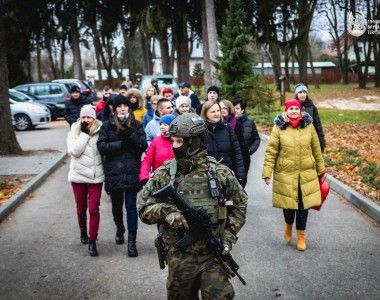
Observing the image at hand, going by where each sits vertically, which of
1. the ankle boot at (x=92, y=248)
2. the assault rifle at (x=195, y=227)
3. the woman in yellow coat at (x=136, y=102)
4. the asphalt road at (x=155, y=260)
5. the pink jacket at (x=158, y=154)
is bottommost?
the asphalt road at (x=155, y=260)

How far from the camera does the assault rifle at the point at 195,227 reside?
10.7 ft

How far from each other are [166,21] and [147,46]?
18.9m

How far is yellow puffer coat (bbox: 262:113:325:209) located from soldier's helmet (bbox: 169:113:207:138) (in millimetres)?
2809

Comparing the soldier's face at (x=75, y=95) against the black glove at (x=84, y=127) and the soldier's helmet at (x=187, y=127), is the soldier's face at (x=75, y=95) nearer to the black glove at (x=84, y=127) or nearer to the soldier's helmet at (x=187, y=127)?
the black glove at (x=84, y=127)

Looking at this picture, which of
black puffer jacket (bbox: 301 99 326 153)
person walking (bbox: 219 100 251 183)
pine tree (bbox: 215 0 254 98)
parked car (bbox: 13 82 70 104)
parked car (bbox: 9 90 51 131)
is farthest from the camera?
parked car (bbox: 13 82 70 104)

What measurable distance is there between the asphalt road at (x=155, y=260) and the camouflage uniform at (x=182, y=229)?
1.51 meters

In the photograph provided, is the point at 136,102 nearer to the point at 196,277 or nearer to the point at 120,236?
the point at 120,236

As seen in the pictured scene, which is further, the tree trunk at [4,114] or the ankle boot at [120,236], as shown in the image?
the tree trunk at [4,114]

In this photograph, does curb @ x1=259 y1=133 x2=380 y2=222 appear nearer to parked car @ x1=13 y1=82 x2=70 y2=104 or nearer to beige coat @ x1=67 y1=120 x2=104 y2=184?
beige coat @ x1=67 y1=120 x2=104 y2=184

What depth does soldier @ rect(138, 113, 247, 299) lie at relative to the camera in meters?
3.40

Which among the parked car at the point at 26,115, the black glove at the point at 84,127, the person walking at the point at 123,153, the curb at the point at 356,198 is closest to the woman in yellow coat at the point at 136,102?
the black glove at the point at 84,127

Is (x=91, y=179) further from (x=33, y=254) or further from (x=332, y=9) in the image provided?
(x=332, y=9)

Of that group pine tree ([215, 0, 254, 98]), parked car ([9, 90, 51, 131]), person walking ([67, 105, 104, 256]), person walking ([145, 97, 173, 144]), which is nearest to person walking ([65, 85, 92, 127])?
person walking ([145, 97, 173, 144])

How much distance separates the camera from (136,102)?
9.27 meters
